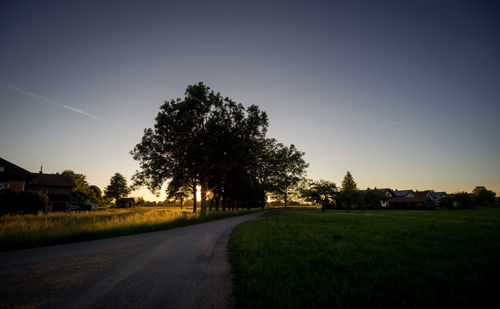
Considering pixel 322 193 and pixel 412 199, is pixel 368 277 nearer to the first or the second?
pixel 322 193

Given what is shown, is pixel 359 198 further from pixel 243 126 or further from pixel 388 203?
pixel 243 126

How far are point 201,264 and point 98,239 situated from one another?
7.91 metres

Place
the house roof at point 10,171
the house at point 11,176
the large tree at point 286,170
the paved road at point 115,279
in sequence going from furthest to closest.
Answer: the large tree at point 286,170, the house roof at point 10,171, the house at point 11,176, the paved road at point 115,279

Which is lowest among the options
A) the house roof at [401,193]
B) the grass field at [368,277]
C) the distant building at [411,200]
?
the distant building at [411,200]

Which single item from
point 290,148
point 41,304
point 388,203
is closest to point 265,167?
point 290,148

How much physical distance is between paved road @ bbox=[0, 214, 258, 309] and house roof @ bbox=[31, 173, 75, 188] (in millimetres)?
54932

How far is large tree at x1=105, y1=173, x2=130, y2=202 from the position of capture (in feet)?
262

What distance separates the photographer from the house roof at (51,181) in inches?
1829

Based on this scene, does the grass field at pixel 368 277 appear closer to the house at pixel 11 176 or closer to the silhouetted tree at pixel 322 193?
the house at pixel 11 176

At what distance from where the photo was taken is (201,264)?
621 centimetres

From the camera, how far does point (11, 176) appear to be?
30812 mm

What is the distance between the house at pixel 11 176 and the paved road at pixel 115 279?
118 feet

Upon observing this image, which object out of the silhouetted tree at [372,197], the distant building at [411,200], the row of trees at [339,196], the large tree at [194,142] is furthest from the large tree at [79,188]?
the distant building at [411,200]

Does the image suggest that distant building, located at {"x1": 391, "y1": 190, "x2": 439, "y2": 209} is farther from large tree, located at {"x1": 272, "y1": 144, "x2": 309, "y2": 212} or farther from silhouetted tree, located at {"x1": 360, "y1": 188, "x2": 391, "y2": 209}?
large tree, located at {"x1": 272, "y1": 144, "x2": 309, "y2": 212}
